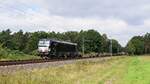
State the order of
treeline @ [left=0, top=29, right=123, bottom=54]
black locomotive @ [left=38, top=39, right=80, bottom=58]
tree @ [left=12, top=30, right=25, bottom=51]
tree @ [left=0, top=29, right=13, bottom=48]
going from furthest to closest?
1. tree @ [left=12, top=30, right=25, bottom=51]
2. treeline @ [left=0, top=29, right=123, bottom=54]
3. tree @ [left=0, top=29, right=13, bottom=48]
4. black locomotive @ [left=38, top=39, right=80, bottom=58]

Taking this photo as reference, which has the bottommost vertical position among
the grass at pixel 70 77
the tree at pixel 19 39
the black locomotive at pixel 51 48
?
the grass at pixel 70 77

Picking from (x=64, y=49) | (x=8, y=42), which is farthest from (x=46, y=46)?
(x=8, y=42)

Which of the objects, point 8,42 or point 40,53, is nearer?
point 40,53

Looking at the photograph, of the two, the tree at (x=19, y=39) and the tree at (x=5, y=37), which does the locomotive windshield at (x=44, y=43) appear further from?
the tree at (x=19, y=39)

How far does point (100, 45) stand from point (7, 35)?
144 feet

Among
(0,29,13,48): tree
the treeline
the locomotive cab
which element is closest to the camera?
the locomotive cab

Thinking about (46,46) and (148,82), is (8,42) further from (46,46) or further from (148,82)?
(148,82)

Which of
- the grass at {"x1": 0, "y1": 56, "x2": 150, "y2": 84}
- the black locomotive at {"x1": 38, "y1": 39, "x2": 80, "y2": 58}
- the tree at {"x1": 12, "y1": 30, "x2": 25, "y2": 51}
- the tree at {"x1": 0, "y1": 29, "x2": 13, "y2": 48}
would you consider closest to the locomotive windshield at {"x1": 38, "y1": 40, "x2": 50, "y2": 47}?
the black locomotive at {"x1": 38, "y1": 39, "x2": 80, "y2": 58}

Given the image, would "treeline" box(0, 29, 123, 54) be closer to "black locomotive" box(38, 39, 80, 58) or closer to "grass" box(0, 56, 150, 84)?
"black locomotive" box(38, 39, 80, 58)

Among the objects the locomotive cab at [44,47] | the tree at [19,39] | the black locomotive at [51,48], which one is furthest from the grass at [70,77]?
the tree at [19,39]

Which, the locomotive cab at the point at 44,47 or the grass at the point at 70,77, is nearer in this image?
the grass at the point at 70,77

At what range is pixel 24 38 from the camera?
7470 inches

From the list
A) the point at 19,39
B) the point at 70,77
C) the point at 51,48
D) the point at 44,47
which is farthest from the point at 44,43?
the point at 19,39

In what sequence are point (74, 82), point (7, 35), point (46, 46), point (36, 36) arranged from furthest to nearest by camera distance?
A: point (7, 35) < point (36, 36) < point (46, 46) < point (74, 82)
